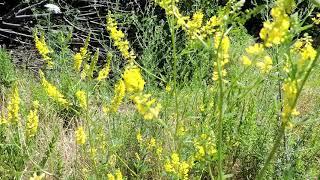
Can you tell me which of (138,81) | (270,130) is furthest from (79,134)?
(270,130)

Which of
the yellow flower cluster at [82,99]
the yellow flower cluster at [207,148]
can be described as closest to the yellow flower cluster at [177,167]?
the yellow flower cluster at [207,148]

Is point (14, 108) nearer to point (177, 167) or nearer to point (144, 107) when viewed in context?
point (177, 167)

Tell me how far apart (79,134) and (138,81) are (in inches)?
37.8

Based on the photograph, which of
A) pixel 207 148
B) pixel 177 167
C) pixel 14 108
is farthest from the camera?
pixel 14 108

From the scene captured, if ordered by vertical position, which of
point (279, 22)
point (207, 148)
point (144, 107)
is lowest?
point (207, 148)

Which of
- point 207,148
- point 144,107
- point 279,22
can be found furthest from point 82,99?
point 279,22

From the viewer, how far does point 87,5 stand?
203 inches

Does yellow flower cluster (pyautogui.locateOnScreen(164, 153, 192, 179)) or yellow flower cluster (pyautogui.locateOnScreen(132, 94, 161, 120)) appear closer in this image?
yellow flower cluster (pyautogui.locateOnScreen(132, 94, 161, 120))

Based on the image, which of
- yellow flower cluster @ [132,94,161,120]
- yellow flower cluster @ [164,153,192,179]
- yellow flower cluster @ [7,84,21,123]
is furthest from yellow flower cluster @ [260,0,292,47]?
yellow flower cluster @ [7,84,21,123]

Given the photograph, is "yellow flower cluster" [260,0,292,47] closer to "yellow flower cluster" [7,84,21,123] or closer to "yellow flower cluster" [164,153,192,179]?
"yellow flower cluster" [164,153,192,179]

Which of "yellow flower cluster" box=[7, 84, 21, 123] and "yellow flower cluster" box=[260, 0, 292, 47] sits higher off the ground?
"yellow flower cluster" box=[260, 0, 292, 47]

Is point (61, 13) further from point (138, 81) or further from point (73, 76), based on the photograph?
point (138, 81)

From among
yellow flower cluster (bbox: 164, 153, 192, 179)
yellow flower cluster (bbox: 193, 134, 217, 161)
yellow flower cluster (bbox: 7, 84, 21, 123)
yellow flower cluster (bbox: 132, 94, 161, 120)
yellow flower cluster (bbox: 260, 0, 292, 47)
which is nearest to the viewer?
yellow flower cluster (bbox: 260, 0, 292, 47)

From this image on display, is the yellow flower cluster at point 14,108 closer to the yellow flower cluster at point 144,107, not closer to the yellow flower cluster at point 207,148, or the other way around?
the yellow flower cluster at point 207,148
